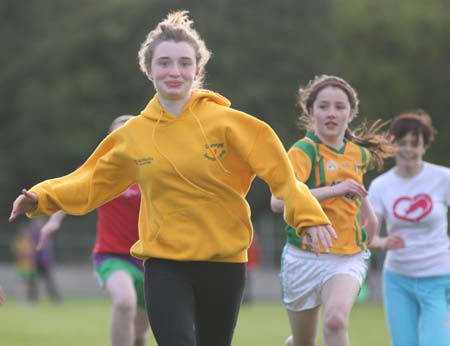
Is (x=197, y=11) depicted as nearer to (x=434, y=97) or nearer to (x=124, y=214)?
(x=434, y=97)

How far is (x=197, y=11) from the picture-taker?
149 feet

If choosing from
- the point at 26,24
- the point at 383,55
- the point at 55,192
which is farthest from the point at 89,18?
the point at 55,192

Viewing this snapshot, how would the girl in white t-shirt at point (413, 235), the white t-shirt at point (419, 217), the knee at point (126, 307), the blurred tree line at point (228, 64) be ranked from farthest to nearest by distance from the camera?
the blurred tree line at point (228, 64), the knee at point (126, 307), the white t-shirt at point (419, 217), the girl in white t-shirt at point (413, 235)

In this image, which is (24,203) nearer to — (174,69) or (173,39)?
(174,69)

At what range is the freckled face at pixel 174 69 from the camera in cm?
660

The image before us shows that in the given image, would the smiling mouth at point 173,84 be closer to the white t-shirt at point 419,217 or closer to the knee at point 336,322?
the knee at point 336,322

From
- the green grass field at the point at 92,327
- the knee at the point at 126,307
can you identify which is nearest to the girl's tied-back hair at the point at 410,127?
the knee at the point at 126,307

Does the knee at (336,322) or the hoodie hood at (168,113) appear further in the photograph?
the knee at (336,322)

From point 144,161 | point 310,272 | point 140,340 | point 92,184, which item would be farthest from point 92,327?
point 144,161

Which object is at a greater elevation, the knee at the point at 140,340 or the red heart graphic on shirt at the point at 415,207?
Result: the red heart graphic on shirt at the point at 415,207

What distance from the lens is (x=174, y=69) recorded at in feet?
21.6

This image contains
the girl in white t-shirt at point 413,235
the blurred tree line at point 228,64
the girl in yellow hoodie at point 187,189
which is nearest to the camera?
the girl in yellow hoodie at point 187,189

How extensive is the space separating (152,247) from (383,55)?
4103 centimetres

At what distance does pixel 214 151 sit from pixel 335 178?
1661 mm
